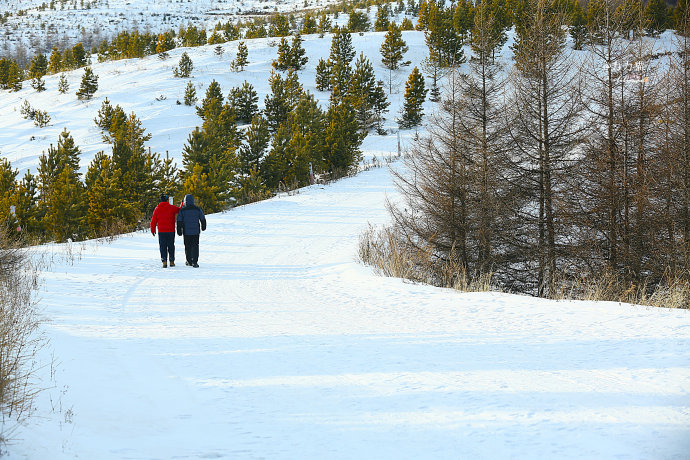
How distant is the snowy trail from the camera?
11.2 ft

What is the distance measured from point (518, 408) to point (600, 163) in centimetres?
1313

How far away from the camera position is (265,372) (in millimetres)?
5012

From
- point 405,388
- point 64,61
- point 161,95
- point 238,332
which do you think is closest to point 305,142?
point 238,332

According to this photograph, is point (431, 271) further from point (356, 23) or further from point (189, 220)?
point (356, 23)

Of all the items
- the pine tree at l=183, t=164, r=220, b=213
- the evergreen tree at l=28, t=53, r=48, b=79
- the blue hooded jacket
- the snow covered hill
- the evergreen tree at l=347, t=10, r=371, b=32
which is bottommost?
the pine tree at l=183, t=164, r=220, b=213

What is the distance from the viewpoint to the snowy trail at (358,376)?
342cm

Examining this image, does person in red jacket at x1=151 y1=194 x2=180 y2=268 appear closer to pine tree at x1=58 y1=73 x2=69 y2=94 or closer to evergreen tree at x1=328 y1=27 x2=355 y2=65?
evergreen tree at x1=328 y1=27 x2=355 y2=65

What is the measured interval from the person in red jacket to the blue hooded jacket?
0.18 meters

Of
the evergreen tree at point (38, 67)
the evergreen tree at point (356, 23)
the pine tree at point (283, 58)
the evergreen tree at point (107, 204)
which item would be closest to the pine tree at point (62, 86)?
the evergreen tree at point (38, 67)

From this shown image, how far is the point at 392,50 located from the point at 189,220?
56419 mm

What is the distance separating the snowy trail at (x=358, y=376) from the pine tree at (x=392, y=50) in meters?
57.5

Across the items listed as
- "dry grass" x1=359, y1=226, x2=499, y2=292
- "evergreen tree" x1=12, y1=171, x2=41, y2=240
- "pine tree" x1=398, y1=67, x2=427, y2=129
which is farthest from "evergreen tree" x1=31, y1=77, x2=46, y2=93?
"dry grass" x1=359, y1=226, x2=499, y2=292

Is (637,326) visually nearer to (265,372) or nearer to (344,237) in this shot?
(265,372)

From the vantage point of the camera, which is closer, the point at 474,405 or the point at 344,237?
the point at 474,405
